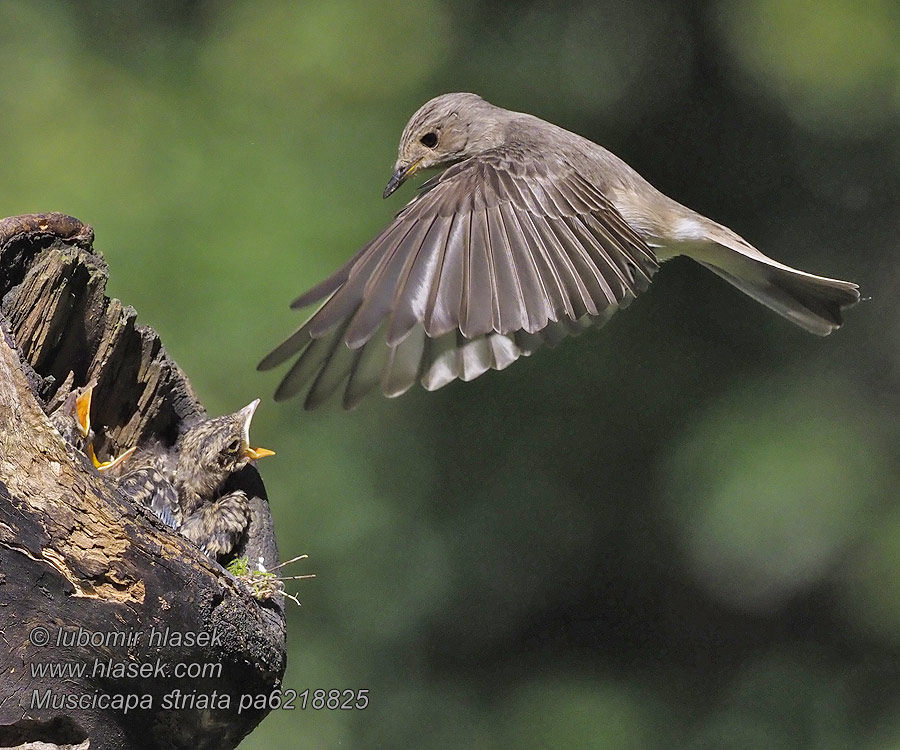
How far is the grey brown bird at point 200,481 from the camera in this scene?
2.72 metres

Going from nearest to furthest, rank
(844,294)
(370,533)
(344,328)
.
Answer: (344,328) → (844,294) → (370,533)

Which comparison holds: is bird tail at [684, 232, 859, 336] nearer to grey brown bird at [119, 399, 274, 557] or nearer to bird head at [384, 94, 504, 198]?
bird head at [384, 94, 504, 198]

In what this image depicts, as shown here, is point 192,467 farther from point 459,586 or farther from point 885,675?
point 885,675

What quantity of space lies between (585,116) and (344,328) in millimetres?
2281

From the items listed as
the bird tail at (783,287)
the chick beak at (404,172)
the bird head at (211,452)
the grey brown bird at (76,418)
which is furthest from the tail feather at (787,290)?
the grey brown bird at (76,418)

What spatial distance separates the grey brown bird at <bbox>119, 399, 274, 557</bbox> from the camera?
2719 millimetres

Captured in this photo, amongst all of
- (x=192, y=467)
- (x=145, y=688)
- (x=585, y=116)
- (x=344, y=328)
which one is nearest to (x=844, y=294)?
(x=585, y=116)

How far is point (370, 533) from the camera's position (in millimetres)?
4848

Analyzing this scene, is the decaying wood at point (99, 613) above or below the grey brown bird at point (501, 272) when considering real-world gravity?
Answer: below

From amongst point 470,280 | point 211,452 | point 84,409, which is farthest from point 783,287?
point 84,409

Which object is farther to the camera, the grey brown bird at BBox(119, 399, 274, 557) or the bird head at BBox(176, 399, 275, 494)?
the bird head at BBox(176, 399, 275, 494)

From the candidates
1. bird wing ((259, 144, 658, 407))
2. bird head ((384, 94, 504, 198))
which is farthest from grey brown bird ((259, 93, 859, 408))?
bird head ((384, 94, 504, 198))

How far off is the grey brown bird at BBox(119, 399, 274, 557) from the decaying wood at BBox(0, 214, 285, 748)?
1.17ft

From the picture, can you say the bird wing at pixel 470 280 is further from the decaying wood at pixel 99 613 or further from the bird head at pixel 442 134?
the bird head at pixel 442 134
